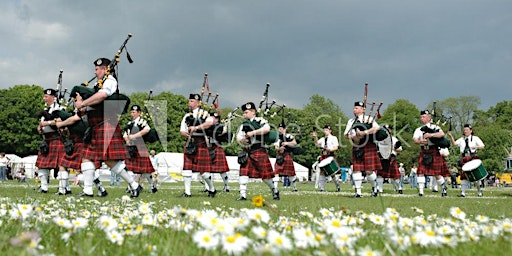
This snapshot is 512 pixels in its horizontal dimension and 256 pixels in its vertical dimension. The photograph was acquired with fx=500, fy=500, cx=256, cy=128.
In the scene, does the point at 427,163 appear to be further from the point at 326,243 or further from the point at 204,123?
the point at 326,243

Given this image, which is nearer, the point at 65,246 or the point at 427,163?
the point at 65,246

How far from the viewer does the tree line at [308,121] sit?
158ft

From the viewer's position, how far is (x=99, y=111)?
8594 millimetres

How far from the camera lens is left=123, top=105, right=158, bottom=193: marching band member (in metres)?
12.5

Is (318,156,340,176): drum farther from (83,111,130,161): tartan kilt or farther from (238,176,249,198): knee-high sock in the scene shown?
(83,111,130,161): tartan kilt

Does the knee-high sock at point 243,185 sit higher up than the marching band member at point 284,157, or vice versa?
the marching band member at point 284,157

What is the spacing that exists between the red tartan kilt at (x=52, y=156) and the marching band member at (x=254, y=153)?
3.93 metres

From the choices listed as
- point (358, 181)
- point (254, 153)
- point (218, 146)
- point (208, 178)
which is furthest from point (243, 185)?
point (358, 181)

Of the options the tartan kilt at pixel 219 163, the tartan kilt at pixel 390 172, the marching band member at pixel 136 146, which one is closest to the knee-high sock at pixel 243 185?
the tartan kilt at pixel 219 163

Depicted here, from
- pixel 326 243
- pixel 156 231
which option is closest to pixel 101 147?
pixel 156 231

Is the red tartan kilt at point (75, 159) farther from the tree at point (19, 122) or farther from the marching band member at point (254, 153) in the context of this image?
the tree at point (19, 122)

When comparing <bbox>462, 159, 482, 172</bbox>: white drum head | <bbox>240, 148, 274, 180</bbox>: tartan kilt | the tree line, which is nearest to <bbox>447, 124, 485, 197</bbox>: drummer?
<bbox>462, 159, 482, 172</bbox>: white drum head

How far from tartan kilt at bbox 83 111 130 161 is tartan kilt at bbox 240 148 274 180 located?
9.00ft

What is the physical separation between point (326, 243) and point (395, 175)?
14475 millimetres
